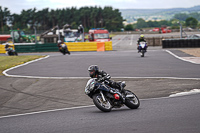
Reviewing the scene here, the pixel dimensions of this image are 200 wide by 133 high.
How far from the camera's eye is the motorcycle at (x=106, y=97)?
326 inches

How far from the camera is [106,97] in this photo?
8469 millimetres

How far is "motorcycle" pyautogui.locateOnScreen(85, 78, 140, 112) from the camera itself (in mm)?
8273

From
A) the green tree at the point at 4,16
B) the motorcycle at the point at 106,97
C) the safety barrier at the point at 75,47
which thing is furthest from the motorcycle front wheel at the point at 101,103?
Result: the green tree at the point at 4,16

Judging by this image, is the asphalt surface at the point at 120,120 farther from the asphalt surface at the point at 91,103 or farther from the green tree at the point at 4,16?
the green tree at the point at 4,16

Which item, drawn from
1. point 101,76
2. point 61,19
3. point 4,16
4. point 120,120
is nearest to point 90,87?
point 101,76

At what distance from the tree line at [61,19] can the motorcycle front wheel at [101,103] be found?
12414cm

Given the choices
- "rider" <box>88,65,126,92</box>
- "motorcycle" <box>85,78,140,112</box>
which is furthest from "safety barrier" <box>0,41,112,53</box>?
"motorcycle" <box>85,78,140,112</box>

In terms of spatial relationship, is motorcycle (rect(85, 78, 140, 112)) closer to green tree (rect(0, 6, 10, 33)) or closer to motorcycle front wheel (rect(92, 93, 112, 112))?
motorcycle front wheel (rect(92, 93, 112, 112))

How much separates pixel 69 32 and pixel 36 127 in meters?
42.2

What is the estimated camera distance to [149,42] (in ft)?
146

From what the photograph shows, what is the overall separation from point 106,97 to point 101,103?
0.87 ft

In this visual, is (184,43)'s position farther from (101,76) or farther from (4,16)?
(4,16)

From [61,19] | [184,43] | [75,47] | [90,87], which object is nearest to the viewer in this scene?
[90,87]

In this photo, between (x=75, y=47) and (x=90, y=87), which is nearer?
(x=90, y=87)
